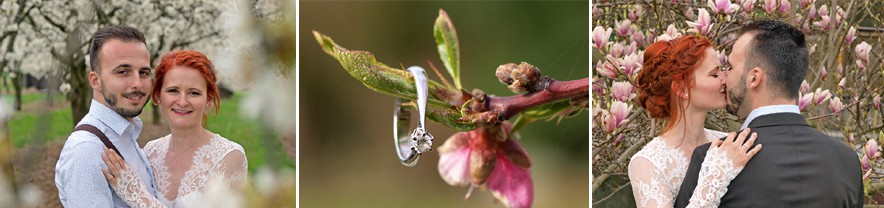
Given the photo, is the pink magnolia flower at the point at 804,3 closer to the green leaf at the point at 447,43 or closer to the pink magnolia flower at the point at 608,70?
the pink magnolia flower at the point at 608,70

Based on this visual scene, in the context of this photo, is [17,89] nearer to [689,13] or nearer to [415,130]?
[415,130]

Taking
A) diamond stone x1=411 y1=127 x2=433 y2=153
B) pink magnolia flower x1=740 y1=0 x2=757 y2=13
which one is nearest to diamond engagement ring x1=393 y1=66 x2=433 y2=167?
diamond stone x1=411 y1=127 x2=433 y2=153

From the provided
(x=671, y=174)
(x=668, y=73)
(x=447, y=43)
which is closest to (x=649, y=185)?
(x=671, y=174)

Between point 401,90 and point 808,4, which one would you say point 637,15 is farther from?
point 401,90

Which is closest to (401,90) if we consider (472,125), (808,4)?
(472,125)

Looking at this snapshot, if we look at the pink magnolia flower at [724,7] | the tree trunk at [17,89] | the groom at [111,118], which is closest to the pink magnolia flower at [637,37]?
the pink magnolia flower at [724,7]

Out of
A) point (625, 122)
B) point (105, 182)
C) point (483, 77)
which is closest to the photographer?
point (105, 182)
